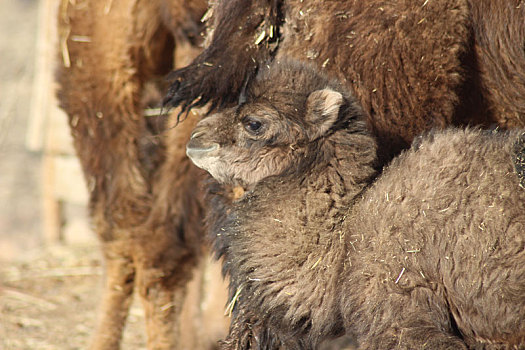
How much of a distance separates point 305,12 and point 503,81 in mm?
1016

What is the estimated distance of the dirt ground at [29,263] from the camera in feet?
19.2

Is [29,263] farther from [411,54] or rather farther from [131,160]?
[411,54]

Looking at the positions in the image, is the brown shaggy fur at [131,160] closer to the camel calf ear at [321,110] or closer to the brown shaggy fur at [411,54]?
the brown shaggy fur at [411,54]

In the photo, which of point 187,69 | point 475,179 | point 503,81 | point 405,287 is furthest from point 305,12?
point 405,287

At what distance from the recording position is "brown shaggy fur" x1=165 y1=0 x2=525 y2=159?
3.43 m

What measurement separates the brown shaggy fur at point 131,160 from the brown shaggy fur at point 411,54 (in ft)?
4.50

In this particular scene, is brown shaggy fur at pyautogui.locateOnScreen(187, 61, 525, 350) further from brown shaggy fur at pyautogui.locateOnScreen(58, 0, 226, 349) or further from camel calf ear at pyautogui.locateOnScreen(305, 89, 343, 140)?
brown shaggy fur at pyautogui.locateOnScreen(58, 0, 226, 349)

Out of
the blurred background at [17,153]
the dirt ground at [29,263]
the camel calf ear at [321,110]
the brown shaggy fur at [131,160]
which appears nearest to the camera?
the camel calf ear at [321,110]

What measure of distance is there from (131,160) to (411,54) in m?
2.19

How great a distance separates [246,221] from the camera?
127 inches

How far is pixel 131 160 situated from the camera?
16.0ft

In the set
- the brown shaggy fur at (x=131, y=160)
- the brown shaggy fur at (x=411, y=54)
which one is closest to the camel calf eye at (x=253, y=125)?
the brown shaggy fur at (x=411, y=54)

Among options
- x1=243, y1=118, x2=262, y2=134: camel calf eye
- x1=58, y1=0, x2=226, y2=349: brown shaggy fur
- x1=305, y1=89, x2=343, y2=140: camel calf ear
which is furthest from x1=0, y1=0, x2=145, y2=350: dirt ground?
x1=305, y1=89, x2=343, y2=140: camel calf ear

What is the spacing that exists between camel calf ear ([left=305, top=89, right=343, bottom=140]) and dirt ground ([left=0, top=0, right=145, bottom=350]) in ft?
10.4
